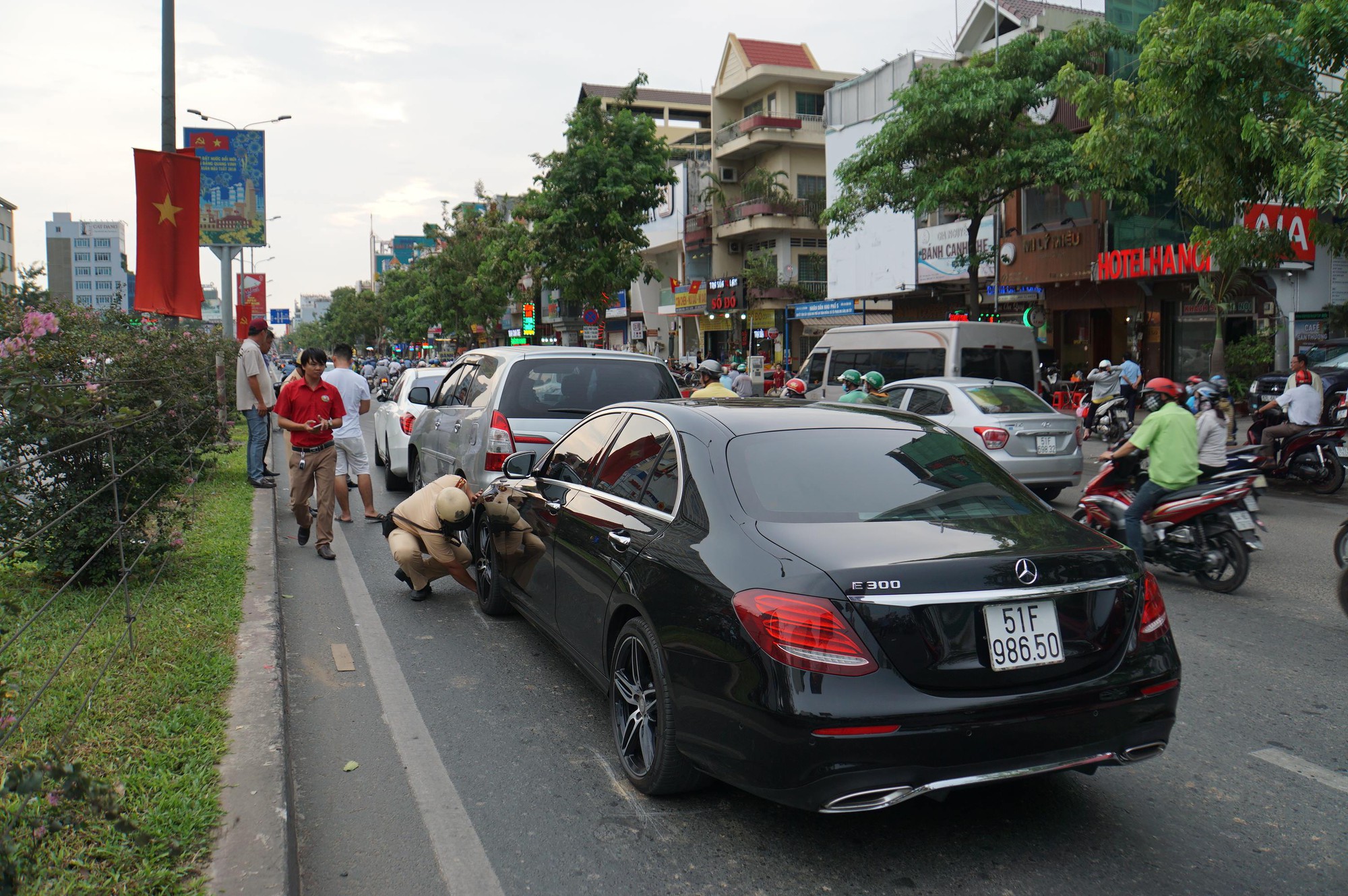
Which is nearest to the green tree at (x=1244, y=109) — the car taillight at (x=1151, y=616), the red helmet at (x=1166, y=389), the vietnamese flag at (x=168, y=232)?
the red helmet at (x=1166, y=389)

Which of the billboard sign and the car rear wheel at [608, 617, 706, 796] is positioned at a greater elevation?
the billboard sign

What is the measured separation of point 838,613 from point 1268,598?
224 inches

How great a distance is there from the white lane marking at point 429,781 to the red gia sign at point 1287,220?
14664 millimetres

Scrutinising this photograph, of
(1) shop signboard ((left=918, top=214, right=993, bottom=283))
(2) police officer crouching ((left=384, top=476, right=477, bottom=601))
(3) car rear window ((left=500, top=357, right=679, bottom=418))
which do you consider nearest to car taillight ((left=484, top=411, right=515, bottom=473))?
(3) car rear window ((left=500, top=357, right=679, bottom=418))

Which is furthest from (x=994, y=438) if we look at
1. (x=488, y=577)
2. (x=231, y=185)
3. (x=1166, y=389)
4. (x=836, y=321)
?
(x=836, y=321)

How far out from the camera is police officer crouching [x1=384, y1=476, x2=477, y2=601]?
6809 mm

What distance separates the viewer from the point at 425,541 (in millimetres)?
7000

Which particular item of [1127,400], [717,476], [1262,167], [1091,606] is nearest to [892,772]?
[1091,606]

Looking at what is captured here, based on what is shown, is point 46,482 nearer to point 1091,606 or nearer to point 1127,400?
point 1091,606

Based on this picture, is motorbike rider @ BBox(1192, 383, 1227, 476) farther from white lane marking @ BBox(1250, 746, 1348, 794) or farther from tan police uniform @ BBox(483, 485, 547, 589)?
tan police uniform @ BBox(483, 485, 547, 589)

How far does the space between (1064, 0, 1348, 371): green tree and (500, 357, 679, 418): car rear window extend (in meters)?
6.89

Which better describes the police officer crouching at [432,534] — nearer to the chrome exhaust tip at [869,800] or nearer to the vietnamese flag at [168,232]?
the chrome exhaust tip at [869,800]

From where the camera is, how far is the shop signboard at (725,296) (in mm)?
43219

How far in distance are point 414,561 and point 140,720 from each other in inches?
110
